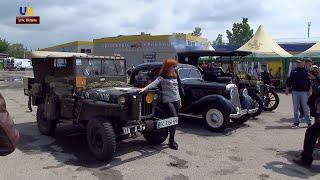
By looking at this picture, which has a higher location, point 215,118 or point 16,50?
point 16,50

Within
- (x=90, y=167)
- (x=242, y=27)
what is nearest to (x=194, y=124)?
(x=90, y=167)

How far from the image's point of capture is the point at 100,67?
880 cm

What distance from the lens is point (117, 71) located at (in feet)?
30.0

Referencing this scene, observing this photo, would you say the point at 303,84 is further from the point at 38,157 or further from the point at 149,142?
the point at 38,157

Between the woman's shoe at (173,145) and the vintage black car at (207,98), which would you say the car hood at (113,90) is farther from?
the vintage black car at (207,98)

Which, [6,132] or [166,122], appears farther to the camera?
[166,122]

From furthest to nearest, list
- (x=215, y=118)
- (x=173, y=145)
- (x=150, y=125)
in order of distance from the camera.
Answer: (x=215, y=118) < (x=173, y=145) < (x=150, y=125)

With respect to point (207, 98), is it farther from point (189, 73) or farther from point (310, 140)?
point (310, 140)

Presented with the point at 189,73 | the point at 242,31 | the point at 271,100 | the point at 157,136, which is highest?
the point at 242,31

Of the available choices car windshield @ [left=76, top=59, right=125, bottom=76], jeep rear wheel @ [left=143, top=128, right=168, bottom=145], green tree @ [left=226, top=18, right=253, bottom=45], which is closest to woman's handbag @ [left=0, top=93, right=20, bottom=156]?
jeep rear wheel @ [left=143, top=128, right=168, bottom=145]

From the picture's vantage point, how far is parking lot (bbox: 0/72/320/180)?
6336mm

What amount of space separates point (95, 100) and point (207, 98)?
3.43 meters

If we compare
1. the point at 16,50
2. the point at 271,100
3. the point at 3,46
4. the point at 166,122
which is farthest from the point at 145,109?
the point at 16,50

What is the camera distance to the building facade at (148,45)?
41500 millimetres
